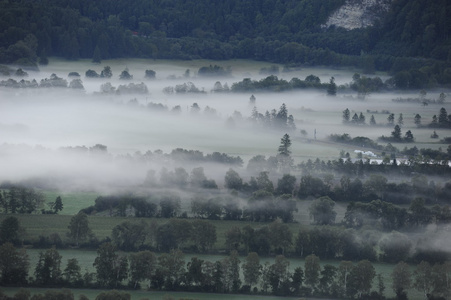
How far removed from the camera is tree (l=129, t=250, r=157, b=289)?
112 feet

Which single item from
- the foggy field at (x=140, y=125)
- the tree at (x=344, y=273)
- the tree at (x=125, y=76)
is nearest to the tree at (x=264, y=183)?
the foggy field at (x=140, y=125)

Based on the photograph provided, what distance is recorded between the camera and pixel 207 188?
4303 cm

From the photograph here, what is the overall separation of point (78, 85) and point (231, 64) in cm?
1746

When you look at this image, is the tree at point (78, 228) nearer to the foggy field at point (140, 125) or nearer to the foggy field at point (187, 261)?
the foggy field at point (187, 261)

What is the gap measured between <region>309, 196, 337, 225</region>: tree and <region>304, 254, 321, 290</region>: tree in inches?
185

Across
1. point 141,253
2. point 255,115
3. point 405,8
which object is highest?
point 405,8

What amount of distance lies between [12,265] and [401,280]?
11289mm

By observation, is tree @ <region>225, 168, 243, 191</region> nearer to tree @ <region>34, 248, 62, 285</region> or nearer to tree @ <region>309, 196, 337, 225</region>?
tree @ <region>309, 196, 337, 225</region>

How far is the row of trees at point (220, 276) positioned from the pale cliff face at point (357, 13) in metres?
55.9

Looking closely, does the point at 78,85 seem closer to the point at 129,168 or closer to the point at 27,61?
the point at 27,61

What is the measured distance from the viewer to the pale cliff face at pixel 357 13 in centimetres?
8894

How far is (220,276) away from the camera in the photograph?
3434cm

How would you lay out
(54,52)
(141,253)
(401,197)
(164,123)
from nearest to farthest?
(141,253) < (401,197) < (164,123) < (54,52)

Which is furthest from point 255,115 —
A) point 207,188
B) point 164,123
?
point 207,188
